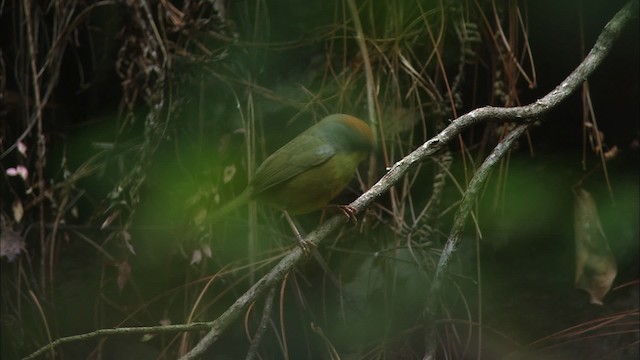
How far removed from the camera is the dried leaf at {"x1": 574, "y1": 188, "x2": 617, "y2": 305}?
275 cm

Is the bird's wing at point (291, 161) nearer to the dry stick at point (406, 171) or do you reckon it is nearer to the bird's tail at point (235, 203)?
the bird's tail at point (235, 203)

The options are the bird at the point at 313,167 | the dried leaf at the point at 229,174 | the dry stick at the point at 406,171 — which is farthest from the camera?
the dried leaf at the point at 229,174

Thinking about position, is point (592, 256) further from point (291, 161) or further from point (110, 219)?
point (110, 219)

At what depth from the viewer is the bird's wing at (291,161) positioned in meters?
2.40

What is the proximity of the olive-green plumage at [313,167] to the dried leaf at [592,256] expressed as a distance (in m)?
0.84

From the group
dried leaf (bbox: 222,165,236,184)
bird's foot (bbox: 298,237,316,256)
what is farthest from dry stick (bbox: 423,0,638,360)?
dried leaf (bbox: 222,165,236,184)

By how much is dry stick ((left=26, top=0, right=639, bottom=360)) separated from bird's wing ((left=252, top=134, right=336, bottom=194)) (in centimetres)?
22

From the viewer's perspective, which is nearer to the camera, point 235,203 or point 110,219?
point 235,203

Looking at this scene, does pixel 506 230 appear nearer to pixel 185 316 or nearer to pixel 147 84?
pixel 185 316

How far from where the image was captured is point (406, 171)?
2.11 metres

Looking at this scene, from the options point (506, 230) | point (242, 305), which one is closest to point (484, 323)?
point (506, 230)

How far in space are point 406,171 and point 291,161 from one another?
43 cm

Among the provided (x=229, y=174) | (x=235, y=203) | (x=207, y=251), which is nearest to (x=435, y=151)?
(x=235, y=203)

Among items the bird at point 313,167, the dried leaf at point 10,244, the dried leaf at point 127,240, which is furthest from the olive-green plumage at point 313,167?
the dried leaf at point 10,244
